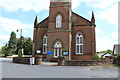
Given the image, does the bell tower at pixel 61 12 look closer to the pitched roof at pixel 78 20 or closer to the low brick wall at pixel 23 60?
the pitched roof at pixel 78 20

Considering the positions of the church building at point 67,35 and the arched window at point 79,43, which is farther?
the arched window at point 79,43

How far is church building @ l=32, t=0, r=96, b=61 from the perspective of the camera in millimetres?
32091

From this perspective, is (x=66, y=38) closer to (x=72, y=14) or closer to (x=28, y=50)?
(x=72, y=14)

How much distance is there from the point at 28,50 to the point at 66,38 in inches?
1261

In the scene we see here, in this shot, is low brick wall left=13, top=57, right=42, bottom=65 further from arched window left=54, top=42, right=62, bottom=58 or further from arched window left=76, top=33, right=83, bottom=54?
arched window left=76, top=33, right=83, bottom=54

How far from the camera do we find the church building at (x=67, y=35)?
32091mm

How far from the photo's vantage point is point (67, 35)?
31.7 meters

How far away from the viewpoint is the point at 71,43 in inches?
1332

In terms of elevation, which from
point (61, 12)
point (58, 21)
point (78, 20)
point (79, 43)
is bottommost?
point (79, 43)

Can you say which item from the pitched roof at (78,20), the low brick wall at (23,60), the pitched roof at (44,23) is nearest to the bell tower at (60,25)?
the pitched roof at (78,20)

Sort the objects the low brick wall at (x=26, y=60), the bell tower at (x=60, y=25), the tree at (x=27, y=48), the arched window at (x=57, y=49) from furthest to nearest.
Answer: the tree at (x=27, y=48) → the arched window at (x=57, y=49) → the bell tower at (x=60, y=25) → the low brick wall at (x=26, y=60)

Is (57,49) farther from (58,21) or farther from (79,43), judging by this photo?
(58,21)

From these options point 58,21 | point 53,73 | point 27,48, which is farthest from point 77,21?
point 27,48

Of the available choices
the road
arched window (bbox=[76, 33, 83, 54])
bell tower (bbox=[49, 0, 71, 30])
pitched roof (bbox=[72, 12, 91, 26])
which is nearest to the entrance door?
arched window (bbox=[76, 33, 83, 54])
